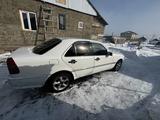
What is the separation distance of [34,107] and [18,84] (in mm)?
735

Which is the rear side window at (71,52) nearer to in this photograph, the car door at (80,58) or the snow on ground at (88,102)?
the car door at (80,58)

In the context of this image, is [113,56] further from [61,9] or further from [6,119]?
[61,9]

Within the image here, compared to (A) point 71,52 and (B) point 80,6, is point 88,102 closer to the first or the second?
(A) point 71,52

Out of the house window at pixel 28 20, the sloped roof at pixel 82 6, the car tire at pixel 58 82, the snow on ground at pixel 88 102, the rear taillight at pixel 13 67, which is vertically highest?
the sloped roof at pixel 82 6

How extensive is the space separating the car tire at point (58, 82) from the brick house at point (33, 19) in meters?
7.07

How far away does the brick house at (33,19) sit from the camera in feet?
27.9

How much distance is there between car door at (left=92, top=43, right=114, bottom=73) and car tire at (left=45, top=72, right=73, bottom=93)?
1.21 meters

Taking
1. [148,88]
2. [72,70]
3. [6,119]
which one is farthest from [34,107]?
[148,88]

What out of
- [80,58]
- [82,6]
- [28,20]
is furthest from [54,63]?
[82,6]

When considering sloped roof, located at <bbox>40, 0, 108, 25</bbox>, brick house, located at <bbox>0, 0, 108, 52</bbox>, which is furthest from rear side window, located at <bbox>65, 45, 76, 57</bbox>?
sloped roof, located at <bbox>40, 0, 108, 25</bbox>

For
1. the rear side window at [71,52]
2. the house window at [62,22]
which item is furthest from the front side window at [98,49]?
the house window at [62,22]

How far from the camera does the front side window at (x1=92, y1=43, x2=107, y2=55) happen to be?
174 inches

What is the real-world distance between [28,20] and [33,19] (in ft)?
1.61

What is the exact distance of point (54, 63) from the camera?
11.1 ft
